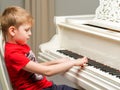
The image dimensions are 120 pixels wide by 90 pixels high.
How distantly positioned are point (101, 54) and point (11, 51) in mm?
Result: 597

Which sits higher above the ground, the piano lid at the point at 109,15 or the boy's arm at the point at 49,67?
the piano lid at the point at 109,15

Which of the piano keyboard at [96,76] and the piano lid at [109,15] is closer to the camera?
the piano keyboard at [96,76]

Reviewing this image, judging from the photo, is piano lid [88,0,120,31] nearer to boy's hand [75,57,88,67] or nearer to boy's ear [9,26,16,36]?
boy's hand [75,57,88,67]

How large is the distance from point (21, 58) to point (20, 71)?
0.42 feet

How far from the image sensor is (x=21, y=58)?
1791mm

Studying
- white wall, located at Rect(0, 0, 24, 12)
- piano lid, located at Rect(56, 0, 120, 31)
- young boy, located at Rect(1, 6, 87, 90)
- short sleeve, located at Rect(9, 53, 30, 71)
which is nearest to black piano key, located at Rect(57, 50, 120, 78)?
young boy, located at Rect(1, 6, 87, 90)

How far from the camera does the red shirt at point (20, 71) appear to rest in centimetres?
180

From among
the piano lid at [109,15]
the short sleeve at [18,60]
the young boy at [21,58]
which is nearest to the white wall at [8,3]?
the piano lid at [109,15]

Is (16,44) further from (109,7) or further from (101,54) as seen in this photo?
(109,7)

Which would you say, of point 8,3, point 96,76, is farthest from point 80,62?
point 8,3

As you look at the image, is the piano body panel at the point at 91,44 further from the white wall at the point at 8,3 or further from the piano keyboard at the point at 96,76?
the white wall at the point at 8,3

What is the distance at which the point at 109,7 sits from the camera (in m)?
2.27

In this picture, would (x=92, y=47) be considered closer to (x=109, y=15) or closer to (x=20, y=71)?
(x=109, y=15)

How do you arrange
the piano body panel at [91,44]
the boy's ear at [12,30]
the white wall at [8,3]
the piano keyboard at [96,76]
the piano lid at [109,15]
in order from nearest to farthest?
the piano keyboard at [96,76], the boy's ear at [12,30], the piano body panel at [91,44], the piano lid at [109,15], the white wall at [8,3]
